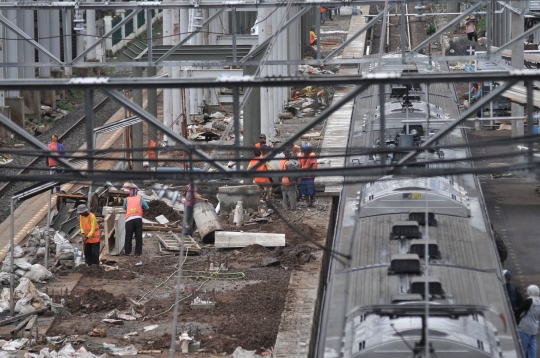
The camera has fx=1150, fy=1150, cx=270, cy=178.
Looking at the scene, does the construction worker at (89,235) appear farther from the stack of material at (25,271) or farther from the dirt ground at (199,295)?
the stack of material at (25,271)

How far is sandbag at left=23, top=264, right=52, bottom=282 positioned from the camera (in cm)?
1922

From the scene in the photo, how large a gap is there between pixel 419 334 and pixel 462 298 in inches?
48.6

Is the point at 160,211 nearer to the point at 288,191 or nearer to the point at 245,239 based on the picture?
the point at 288,191

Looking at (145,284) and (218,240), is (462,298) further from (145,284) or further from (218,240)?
(218,240)

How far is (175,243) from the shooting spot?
21.8 metres

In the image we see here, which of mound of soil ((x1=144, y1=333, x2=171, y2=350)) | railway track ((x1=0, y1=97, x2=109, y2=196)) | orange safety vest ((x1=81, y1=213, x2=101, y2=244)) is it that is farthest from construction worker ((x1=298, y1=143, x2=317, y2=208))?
mound of soil ((x1=144, y1=333, x2=171, y2=350))

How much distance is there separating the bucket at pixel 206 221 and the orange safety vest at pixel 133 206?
161cm

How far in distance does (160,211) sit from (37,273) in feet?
17.7

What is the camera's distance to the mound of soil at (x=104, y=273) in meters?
19.7

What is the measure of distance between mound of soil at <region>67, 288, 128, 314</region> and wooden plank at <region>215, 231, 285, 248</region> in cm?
378

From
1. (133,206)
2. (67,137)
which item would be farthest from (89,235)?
(67,137)

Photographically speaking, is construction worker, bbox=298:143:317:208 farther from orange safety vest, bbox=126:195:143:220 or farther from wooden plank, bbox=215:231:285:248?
orange safety vest, bbox=126:195:143:220

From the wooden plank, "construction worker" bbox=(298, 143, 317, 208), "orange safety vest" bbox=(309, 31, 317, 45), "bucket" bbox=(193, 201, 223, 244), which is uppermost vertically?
"orange safety vest" bbox=(309, 31, 317, 45)

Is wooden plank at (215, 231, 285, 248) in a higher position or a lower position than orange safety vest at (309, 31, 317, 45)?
lower
